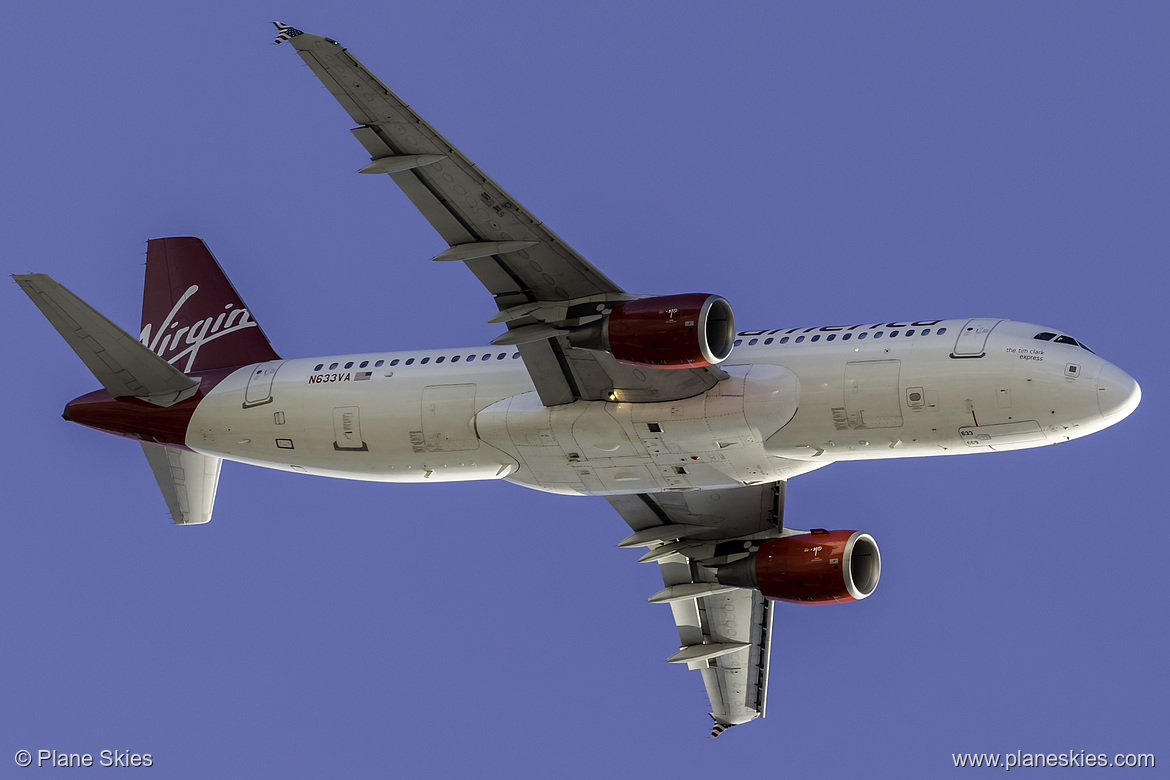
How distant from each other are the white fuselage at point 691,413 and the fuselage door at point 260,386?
5cm

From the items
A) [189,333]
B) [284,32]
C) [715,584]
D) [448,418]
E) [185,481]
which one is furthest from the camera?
[715,584]

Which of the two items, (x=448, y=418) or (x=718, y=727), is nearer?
(x=448, y=418)

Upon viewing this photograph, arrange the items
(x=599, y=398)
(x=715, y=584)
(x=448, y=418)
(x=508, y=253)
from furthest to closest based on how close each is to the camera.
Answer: (x=715, y=584) → (x=448, y=418) → (x=599, y=398) → (x=508, y=253)

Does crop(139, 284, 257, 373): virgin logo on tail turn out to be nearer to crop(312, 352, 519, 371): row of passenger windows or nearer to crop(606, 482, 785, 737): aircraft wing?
crop(312, 352, 519, 371): row of passenger windows

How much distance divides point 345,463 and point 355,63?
38.1 ft

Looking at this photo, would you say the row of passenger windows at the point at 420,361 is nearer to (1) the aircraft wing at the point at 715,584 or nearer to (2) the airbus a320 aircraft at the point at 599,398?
(2) the airbus a320 aircraft at the point at 599,398

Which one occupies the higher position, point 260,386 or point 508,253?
point 508,253

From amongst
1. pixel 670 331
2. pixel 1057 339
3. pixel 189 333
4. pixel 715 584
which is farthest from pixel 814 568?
pixel 189 333

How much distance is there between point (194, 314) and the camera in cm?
4316

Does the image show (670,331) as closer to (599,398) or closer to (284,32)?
(599,398)

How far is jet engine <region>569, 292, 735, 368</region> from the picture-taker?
32.5 metres

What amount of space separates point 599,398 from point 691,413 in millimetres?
2228

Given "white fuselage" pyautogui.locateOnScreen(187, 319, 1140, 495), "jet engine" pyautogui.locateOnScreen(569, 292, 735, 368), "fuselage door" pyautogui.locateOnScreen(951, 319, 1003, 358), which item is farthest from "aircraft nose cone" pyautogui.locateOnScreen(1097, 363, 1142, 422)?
"jet engine" pyautogui.locateOnScreen(569, 292, 735, 368)

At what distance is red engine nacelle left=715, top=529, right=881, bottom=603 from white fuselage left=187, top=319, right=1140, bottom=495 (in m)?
4.64
